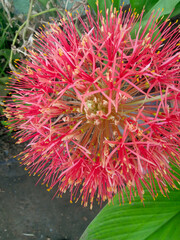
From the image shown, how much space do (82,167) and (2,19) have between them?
0.93m

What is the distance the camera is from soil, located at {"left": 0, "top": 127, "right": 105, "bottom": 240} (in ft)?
4.54

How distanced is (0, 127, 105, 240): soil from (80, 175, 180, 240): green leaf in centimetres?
66

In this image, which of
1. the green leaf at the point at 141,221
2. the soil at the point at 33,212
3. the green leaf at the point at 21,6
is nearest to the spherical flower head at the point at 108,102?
the green leaf at the point at 141,221

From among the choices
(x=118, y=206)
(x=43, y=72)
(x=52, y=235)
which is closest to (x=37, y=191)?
(x=52, y=235)

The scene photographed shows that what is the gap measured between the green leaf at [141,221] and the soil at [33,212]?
663 millimetres

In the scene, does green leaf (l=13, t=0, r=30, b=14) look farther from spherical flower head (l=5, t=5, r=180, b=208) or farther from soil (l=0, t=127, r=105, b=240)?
soil (l=0, t=127, r=105, b=240)

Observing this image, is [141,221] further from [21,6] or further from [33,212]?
[21,6]

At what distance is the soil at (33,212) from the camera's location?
4.54ft

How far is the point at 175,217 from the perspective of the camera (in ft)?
2.12

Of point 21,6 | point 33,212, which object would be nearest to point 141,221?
point 33,212

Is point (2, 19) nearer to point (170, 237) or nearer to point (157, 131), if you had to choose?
point (157, 131)

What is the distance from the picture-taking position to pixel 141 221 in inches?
25.9

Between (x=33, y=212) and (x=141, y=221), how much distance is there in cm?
101

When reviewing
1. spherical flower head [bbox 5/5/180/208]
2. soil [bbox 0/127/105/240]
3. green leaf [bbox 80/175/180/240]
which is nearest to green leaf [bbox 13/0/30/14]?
spherical flower head [bbox 5/5/180/208]
